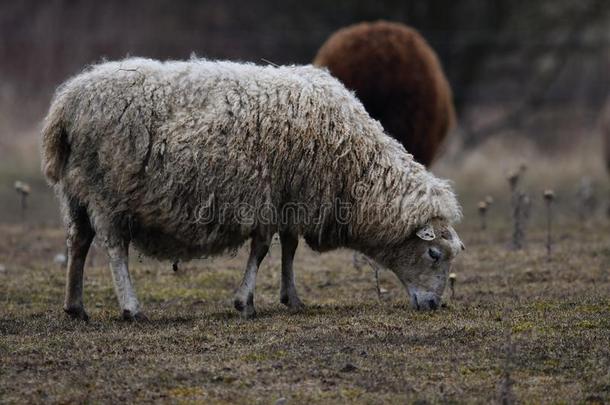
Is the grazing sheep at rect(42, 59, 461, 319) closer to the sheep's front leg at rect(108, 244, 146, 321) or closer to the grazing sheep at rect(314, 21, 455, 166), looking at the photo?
the sheep's front leg at rect(108, 244, 146, 321)

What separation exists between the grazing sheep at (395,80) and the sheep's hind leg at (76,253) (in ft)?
14.7

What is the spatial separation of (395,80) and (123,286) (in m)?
5.02

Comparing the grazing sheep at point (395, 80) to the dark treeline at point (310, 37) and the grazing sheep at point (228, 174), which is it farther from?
the dark treeline at point (310, 37)

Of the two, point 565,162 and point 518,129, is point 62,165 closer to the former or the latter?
point 565,162

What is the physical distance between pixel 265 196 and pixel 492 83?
886 inches

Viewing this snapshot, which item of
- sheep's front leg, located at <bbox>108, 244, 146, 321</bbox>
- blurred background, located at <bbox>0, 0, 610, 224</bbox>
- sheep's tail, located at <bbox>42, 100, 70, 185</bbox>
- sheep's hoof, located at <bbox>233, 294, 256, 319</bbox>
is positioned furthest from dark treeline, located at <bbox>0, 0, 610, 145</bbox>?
sheep's hoof, located at <bbox>233, 294, 256, 319</bbox>

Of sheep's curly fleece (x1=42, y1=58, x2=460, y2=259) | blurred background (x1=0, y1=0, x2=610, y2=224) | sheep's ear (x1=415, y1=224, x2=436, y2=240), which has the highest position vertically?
blurred background (x1=0, y1=0, x2=610, y2=224)

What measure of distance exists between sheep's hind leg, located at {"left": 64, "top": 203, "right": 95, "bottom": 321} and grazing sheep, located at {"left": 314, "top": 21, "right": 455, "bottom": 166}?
176 inches

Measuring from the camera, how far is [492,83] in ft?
98.6

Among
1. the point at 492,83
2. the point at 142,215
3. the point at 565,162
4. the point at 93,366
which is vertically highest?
the point at 492,83

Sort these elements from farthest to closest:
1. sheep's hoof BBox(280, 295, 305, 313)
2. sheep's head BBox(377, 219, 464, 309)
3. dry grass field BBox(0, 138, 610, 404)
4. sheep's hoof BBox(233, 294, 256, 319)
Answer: sheep's hoof BBox(280, 295, 305, 313) < sheep's head BBox(377, 219, 464, 309) < sheep's hoof BBox(233, 294, 256, 319) < dry grass field BBox(0, 138, 610, 404)

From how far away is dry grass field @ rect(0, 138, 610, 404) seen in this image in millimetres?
6258

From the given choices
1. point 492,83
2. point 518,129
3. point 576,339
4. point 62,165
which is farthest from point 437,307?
point 492,83

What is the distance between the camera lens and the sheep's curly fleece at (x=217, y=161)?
828cm
